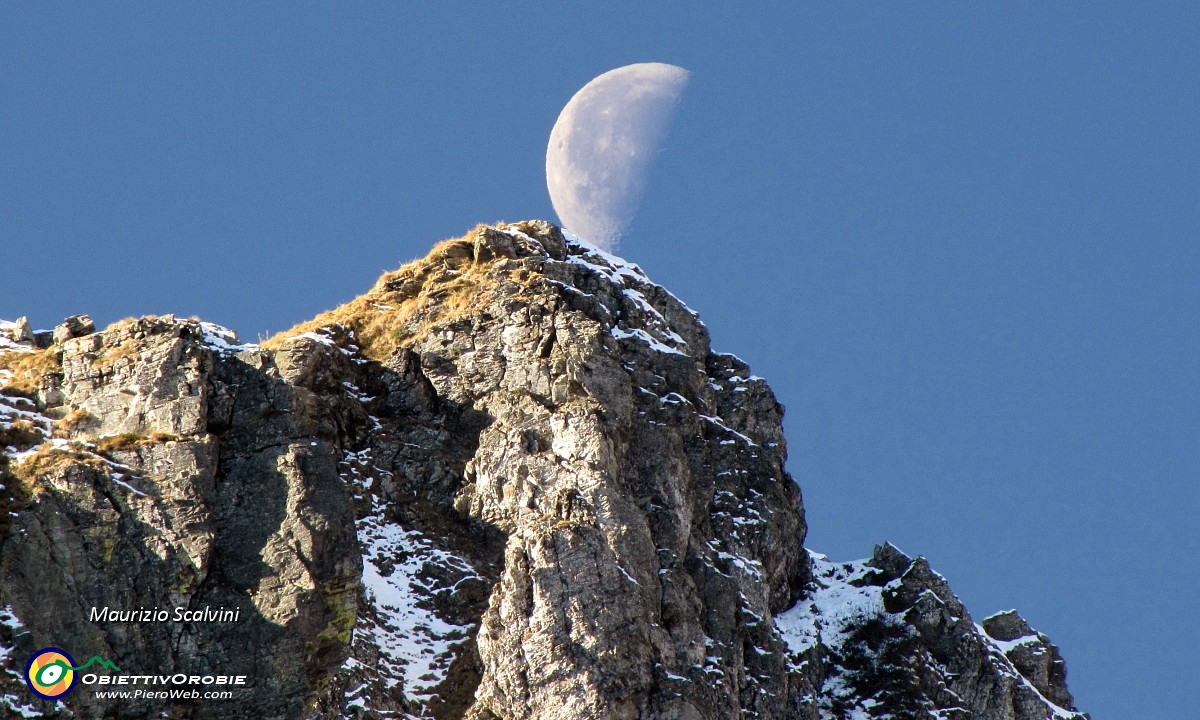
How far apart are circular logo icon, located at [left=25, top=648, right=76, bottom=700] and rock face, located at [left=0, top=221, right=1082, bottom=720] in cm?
38

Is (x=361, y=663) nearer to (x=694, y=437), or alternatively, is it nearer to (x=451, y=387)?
(x=451, y=387)

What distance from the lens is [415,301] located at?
71562mm

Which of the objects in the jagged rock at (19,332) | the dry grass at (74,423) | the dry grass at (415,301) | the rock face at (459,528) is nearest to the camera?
the rock face at (459,528)

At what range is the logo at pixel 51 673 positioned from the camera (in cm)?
5112

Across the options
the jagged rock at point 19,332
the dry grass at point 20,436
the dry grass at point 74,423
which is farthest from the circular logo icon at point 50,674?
the jagged rock at point 19,332

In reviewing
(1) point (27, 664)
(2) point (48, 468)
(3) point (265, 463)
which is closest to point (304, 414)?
(3) point (265, 463)

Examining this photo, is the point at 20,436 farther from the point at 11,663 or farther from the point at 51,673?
the point at 51,673

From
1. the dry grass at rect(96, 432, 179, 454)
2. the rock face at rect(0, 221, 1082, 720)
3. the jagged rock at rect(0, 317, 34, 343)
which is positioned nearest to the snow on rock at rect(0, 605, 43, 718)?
the rock face at rect(0, 221, 1082, 720)

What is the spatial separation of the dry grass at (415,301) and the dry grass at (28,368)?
853 centimetres

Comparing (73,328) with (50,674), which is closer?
(50,674)

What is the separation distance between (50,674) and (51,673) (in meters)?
0.04

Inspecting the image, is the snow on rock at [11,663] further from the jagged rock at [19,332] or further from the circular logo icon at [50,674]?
the jagged rock at [19,332]

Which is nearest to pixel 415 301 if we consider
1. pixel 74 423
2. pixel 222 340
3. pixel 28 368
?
pixel 222 340

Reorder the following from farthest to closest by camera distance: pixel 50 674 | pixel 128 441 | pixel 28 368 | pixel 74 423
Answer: pixel 28 368 < pixel 74 423 < pixel 128 441 < pixel 50 674
